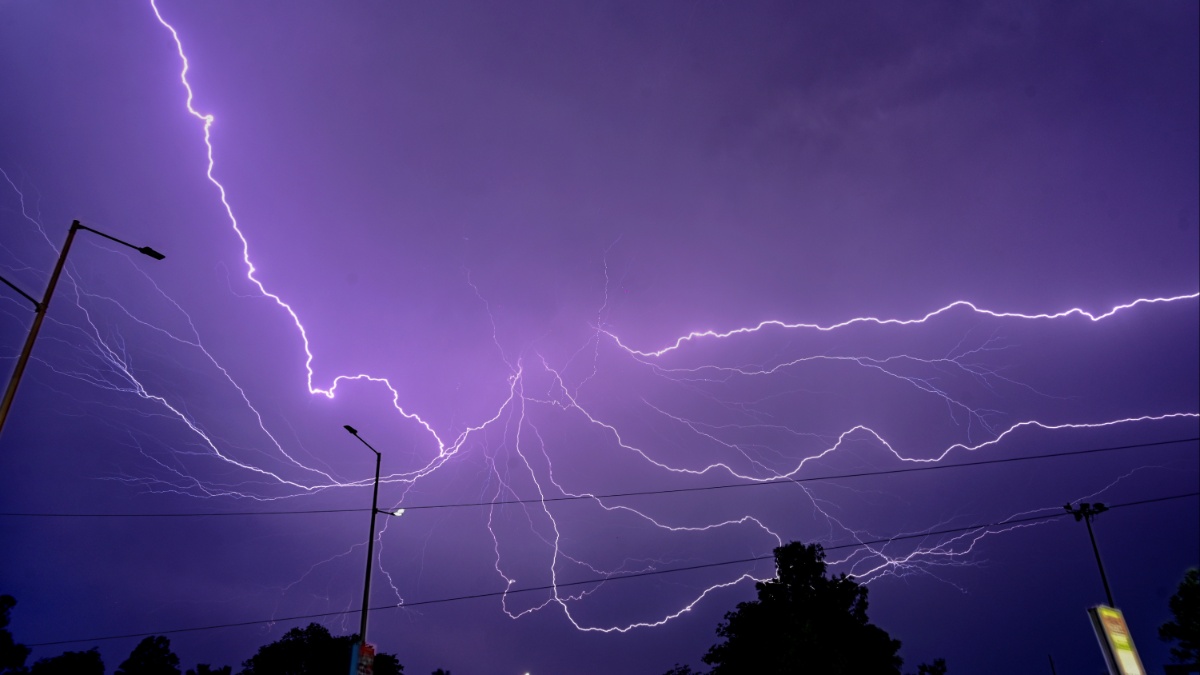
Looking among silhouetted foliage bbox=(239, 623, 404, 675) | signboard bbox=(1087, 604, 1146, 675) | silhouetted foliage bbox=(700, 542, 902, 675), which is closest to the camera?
signboard bbox=(1087, 604, 1146, 675)

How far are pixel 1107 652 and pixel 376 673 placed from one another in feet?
111

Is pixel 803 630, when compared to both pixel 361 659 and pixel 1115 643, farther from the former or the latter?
pixel 361 659

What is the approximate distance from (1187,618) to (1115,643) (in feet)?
58.7

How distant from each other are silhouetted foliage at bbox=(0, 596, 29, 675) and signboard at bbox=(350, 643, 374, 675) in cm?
3374

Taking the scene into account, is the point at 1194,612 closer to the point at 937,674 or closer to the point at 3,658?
the point at 937,674

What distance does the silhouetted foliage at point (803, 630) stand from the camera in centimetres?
2056

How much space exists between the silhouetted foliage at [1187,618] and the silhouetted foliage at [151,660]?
48503 mm

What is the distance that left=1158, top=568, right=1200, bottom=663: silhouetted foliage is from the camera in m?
20.7

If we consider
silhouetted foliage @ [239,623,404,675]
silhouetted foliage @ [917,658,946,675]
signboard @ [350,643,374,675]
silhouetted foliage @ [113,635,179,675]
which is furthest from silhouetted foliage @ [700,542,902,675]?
silhouetted foliage @ [113,635,179,675]

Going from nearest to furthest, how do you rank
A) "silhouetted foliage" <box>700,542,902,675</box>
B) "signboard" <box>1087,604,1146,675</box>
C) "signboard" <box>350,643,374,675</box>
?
"signboard" <box>1087,604,1146,675</box> → "signboard" <box>350,643,374,675</box> → "silhouetted foliage" <box>700,542,902,675</box>

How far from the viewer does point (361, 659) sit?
11.9 meters

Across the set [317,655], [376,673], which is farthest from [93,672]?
[376,673]

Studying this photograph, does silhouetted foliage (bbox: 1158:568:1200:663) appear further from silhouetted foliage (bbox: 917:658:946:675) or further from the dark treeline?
the dark treeline

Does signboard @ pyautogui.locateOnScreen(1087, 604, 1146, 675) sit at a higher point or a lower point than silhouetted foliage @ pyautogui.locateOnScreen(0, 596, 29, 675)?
lower
